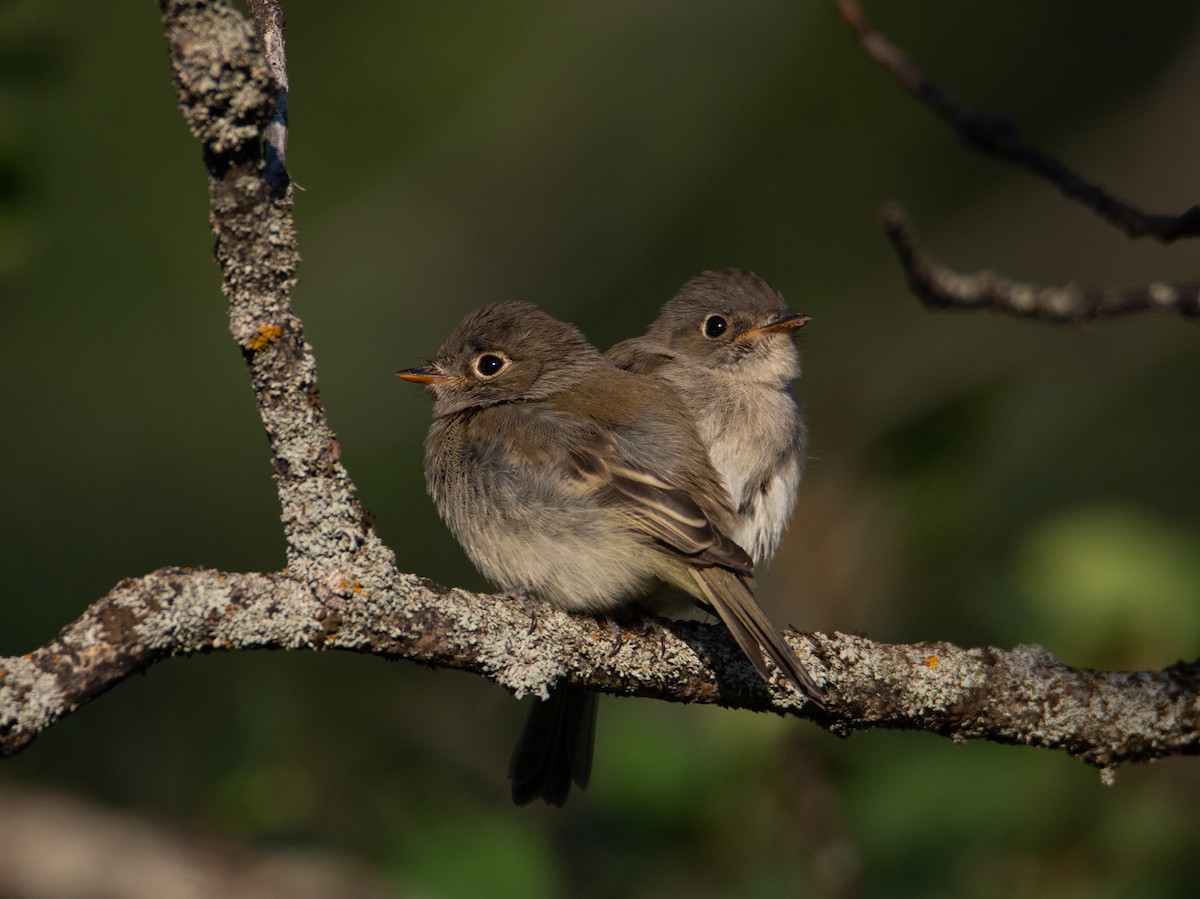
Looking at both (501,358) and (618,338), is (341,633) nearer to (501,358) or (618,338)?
(501,358)

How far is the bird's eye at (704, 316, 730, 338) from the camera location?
5.66 meters

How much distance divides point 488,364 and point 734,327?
1030 millimetres

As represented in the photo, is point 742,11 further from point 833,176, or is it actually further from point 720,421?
point 720,421

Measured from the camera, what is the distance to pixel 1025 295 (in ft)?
10.3

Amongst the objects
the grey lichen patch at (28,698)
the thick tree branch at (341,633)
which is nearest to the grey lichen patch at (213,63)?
the thick tree branch at (341,633)

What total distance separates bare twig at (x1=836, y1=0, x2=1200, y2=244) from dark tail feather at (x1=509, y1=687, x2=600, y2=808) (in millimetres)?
2350

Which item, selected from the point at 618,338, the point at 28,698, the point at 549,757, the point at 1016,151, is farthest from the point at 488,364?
the point at 618,338

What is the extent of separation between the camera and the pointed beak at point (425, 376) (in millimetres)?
5289

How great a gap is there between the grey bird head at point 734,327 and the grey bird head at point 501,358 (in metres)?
0.56

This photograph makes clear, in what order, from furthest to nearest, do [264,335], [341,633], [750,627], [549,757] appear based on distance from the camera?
[549,757] → [750,627] → [341,633] → [264,335]

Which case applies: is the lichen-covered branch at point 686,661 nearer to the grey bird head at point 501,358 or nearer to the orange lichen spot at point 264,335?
the orange lichen spot at point 264,335

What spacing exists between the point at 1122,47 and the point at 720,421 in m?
6.55

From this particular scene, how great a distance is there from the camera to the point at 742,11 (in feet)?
27.9

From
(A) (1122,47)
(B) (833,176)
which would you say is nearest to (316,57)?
(B) (833,176)
